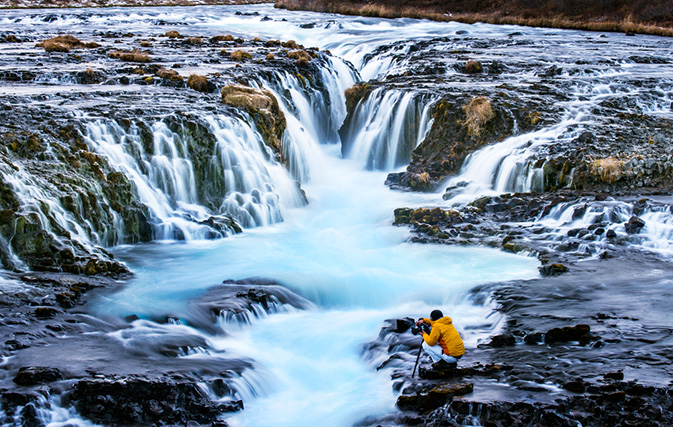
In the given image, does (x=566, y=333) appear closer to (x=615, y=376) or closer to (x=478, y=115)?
(x=615, y=376)

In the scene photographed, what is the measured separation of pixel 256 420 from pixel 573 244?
9045mm

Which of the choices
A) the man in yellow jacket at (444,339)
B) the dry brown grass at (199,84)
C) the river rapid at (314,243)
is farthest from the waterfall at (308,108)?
the man in yellow jacket at (444,339)

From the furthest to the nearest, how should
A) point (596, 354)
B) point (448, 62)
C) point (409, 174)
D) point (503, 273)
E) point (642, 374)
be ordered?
point (448, 62) → point (409, 174) → point (503, 273) → point (596, 354) → point (642, 374)

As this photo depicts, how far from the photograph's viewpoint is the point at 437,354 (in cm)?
952

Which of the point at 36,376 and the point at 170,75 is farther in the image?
the point at 170,75

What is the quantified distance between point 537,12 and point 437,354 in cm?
5015

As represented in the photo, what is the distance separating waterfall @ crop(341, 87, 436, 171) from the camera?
23234 millimetres

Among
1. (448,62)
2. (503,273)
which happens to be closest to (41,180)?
(503,273)

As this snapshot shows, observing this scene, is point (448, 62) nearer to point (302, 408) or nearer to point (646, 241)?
point (646, 241)

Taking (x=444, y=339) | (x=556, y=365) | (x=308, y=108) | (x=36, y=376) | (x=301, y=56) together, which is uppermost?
(x=301, y=56)

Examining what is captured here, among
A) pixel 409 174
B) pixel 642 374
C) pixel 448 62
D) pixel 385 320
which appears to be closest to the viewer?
pixel 642 374

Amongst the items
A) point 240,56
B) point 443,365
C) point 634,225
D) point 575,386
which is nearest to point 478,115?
point 634,225

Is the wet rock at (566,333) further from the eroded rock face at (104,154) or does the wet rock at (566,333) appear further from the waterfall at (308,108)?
the waterfall at (308,108)

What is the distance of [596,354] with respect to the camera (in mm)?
9469
